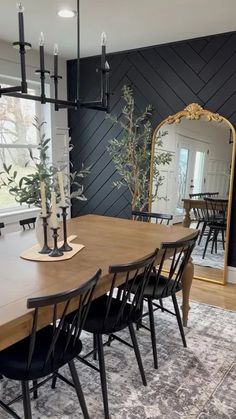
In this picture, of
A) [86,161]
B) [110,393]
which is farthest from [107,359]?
[86,161]

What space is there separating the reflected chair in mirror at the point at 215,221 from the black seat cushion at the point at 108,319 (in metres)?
2.06

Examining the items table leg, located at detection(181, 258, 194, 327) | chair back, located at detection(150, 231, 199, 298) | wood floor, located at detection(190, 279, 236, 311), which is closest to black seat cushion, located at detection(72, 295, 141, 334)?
chair back, located at detection(150, 231, 199, 298)

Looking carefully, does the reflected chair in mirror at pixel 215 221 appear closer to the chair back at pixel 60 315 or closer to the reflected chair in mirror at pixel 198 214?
the reflected chair in mirror at pixel 198 214

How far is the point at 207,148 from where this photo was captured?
149 inches

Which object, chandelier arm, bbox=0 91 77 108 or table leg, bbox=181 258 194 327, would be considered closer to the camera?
chandelier arm, bbox=0 91 77 108

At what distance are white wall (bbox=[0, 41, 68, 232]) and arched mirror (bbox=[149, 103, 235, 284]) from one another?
4.83 ft

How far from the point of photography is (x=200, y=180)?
389 centimetres

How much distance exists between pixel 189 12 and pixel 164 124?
4.27 feet

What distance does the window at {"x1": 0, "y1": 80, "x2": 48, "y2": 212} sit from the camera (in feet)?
13.2

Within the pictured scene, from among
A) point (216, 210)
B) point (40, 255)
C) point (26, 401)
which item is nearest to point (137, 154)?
point (216, 210)

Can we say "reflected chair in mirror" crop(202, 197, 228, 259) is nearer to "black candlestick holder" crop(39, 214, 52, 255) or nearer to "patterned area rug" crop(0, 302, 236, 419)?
"patterned area rug" crop(0, 302, 236, 419)

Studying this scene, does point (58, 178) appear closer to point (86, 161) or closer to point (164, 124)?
point (164, 124)

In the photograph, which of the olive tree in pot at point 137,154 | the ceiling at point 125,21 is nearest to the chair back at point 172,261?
the olive tree in pot at point 137,154

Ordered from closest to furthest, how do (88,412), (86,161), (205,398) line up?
(88,412) < (205,398) < (86,161)
